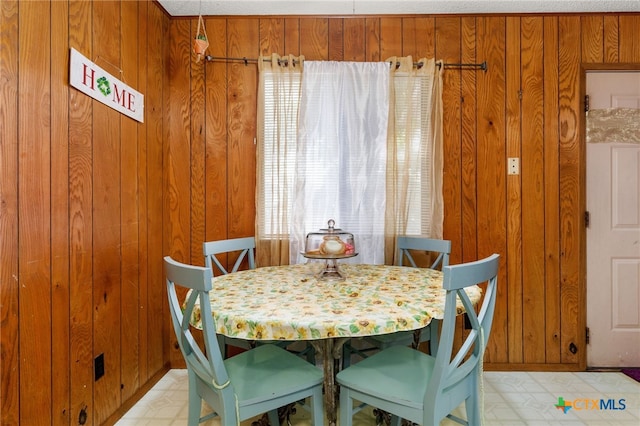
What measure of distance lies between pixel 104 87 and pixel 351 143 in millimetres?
1398

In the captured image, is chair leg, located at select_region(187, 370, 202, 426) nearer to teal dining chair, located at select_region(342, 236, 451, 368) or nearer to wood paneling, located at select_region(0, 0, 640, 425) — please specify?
teal dining chair, located at select_region(342, 236, 451, 368)

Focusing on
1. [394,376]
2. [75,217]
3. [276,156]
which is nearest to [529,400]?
[394,376]

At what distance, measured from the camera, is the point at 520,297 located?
2.28 m

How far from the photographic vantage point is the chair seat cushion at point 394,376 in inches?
46.3

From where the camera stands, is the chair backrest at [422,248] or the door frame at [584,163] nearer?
the chair backrest at [422,248]

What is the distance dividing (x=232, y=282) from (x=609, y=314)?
250 cm

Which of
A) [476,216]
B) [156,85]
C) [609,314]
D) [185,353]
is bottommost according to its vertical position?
[609,314]

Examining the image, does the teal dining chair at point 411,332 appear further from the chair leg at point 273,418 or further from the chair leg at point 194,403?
the chair leg at point 194,403

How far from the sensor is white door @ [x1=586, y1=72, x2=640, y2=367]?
2260mm

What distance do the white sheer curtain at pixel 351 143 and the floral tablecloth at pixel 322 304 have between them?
0.53 m

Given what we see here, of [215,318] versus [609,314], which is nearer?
[215,318]

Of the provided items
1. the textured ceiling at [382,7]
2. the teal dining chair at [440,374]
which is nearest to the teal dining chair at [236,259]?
the teal dining chair at [440,374]

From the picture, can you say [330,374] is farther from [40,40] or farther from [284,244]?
[40,40]

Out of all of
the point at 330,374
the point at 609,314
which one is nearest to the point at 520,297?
the point at 609,314
